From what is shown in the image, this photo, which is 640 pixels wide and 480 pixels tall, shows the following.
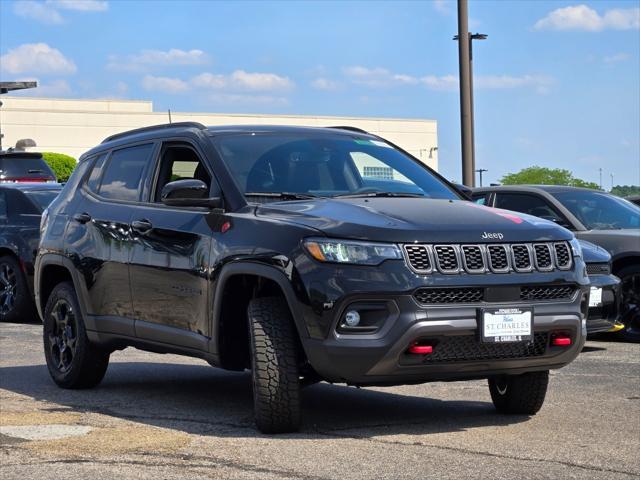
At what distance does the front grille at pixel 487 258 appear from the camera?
21.8 feet

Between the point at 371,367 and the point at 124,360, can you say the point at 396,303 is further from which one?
the point at 124,360

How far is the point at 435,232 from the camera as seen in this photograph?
6703 millimetres

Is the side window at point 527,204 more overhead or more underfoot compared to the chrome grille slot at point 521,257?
more underfoot

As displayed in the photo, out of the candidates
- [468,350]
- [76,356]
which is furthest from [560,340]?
[76,356]

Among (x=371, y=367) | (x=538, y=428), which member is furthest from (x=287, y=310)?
(x=538, y=428)

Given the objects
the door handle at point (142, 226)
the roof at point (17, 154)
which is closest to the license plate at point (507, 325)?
the door handle at point (142, 226)

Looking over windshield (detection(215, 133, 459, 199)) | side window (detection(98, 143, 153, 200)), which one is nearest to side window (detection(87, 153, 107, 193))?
side window (detection(98, 143, 153, 200))

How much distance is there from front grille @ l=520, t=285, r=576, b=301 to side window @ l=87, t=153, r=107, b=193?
3643mm

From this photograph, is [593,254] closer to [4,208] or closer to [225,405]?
[225,405]

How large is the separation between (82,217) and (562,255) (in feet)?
12.0

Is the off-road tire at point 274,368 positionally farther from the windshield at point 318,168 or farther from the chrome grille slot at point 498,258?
the chrome grille slot at point 498,258

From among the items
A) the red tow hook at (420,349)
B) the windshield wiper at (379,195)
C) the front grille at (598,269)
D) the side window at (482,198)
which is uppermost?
the windshield wiper at (379,195)

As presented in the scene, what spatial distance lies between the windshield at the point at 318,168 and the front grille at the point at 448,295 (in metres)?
1.28

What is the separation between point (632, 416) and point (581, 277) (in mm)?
1139
